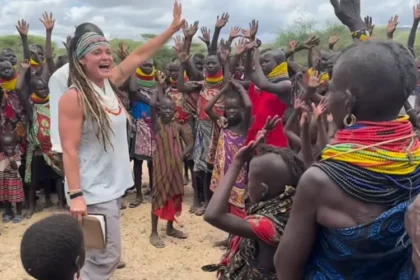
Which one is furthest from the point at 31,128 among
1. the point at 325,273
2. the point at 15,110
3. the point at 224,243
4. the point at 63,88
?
the point at 325,273

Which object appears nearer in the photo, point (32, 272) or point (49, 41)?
point (32, 272)

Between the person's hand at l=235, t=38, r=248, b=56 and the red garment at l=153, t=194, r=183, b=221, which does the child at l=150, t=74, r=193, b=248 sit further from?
the person's hand at l=235, t=38, r=248, b=56

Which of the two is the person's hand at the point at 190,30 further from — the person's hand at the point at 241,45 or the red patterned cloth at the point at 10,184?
the red patterned cloth at the point at 10,184

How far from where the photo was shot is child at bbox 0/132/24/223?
17.9 feet

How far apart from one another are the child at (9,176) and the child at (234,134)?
2171 mm

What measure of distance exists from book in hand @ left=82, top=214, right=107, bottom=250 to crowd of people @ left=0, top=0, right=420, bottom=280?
5 cm

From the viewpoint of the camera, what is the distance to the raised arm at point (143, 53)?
10.0ft

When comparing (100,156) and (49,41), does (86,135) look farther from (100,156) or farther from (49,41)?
(49,41)

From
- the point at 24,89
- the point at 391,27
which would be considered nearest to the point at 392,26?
the point at 391,27

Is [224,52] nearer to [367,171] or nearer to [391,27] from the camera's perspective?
[391,27]

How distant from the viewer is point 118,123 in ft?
8.91

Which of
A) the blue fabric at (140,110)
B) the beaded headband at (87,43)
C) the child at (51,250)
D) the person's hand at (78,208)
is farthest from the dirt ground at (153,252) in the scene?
the child at (51,250)

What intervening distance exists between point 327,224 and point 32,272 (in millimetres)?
934

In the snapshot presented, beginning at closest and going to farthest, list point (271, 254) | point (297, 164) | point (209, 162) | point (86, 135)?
point (271, 254) < point (297, 164) < point (86, 135) < point (209, 162)
